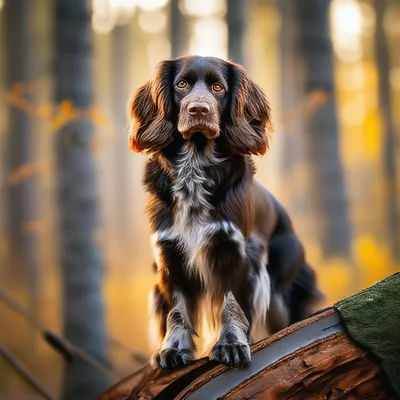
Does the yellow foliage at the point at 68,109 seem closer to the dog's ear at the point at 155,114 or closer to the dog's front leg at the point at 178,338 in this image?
the dog's ear at the point at 155,114

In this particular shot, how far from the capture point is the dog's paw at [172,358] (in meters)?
3.42

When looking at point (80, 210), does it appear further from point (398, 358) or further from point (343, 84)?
point (343, 84)

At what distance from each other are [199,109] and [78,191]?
3400mm

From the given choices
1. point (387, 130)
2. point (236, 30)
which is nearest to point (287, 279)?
point (236, 30)

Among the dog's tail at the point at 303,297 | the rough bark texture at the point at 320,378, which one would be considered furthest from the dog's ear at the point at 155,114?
the dog's tail at the point at 303,297

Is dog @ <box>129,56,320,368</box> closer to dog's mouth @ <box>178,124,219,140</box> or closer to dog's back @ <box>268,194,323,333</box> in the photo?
dog's mouth @ <box>178,124,219,140</box>

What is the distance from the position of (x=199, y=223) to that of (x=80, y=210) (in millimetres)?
3089

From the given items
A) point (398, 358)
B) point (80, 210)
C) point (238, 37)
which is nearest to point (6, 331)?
point (80, 210)

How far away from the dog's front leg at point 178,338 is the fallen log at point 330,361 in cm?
23

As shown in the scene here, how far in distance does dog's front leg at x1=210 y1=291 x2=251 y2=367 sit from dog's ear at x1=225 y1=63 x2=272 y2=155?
2.66ft

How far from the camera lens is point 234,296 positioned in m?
3.47

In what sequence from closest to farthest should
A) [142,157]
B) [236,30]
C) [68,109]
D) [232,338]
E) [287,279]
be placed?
[232,338] < [287,279] < [68,109] < [236,30] < [142,157]

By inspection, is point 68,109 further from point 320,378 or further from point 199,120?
point 320,378

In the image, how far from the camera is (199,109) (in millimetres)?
3098
